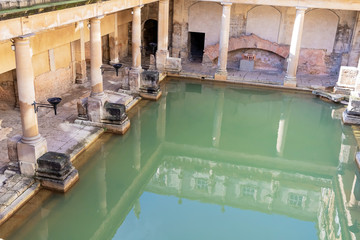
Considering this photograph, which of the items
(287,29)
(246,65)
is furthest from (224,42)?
(287,29)

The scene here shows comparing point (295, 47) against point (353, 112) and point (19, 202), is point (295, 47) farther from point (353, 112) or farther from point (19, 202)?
point (19, 202)

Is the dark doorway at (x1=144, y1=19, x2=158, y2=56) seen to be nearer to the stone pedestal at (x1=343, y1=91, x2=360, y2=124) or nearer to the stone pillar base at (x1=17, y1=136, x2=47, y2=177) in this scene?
the stone pedestal at (x1=343, y1=91, x2=360, y2=124)

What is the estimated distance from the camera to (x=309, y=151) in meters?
11.3

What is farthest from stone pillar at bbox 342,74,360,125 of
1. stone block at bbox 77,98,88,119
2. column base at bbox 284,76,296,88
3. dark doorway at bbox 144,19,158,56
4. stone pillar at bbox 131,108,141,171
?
dark doorway at bbox 144,19,158,56

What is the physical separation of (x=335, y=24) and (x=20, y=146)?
13818 millimetres

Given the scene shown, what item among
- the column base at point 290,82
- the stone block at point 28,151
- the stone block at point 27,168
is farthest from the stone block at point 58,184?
the column base at point 290,82

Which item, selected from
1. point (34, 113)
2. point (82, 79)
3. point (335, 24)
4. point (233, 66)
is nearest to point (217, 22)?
point (233, 66)

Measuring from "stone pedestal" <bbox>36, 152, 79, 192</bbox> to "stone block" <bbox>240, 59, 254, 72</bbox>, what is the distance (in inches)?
442

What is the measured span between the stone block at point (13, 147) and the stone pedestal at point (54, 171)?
554 mm

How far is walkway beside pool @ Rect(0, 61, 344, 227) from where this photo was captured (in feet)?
26.1

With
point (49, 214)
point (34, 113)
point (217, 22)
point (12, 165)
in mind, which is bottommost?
point (49, 214)

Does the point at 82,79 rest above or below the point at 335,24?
below

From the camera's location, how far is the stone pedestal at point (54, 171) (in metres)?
8.27

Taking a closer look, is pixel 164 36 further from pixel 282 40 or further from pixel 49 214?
pixel 49 214
